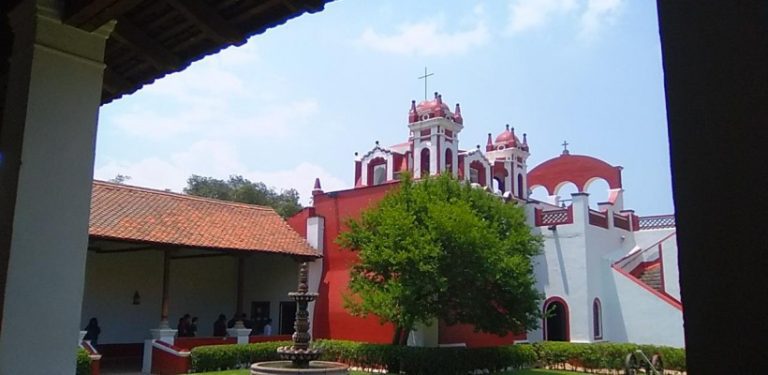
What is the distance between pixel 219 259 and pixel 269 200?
15992 mm

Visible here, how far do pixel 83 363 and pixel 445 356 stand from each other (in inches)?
282

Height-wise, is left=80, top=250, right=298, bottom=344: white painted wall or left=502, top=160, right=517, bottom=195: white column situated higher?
left=502, top=160, right=517, bottom=195: white column

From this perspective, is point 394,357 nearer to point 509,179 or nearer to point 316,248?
point 316,248

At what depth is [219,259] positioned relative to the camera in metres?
19.8

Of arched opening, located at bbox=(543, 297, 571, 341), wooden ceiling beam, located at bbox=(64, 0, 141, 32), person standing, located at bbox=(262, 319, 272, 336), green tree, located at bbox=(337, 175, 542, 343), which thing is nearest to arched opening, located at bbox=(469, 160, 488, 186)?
arched opening, located at bbox=(543, 297, 571, 341)

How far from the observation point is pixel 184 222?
55.2ft

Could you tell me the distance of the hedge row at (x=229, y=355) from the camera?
14.2m

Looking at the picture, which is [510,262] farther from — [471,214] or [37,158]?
[37,158]

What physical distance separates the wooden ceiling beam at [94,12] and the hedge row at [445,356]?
1195 cm

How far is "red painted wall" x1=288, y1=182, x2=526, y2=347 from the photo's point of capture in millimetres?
17469

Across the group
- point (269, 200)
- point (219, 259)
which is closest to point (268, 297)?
point (219, 259)

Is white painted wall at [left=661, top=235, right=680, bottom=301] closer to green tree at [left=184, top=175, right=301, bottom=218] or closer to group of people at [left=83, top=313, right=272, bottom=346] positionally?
group of people at [left=83, top=313, right=272, bottom=346]

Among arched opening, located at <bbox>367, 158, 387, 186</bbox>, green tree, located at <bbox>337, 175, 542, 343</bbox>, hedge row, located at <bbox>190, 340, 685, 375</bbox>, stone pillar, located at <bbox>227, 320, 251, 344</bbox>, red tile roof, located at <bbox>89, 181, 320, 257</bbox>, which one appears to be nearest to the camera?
green tree, located at <bbox>337, 175, 542, 343</bbox>

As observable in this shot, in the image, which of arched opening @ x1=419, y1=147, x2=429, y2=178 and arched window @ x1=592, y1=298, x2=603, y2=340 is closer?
arched window @ x1=592, y1=298, x2=603, y2=340
